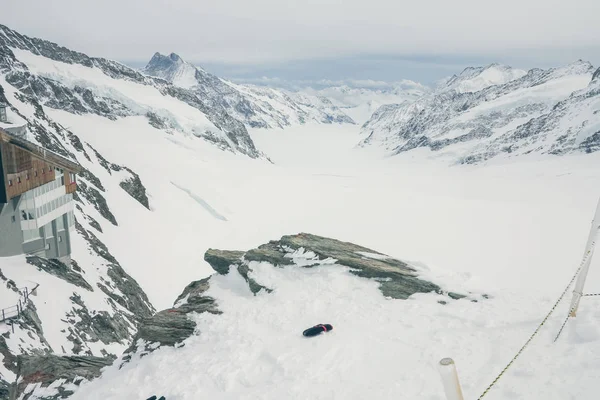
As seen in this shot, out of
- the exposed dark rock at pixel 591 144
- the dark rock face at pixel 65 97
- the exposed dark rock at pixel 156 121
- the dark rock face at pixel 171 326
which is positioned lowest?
the exposed dark rock at pixel 591 144

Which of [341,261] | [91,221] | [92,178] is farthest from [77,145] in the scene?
[341,261]

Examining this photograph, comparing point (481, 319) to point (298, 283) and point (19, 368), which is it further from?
point (19, 368)

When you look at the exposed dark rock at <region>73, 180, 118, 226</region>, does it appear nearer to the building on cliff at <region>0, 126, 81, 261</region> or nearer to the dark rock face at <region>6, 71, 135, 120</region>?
the building on cliff at <region>0, 126, 81, 261</region>

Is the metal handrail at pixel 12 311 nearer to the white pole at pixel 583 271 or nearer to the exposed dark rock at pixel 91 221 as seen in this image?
the exposed dark rock at pixel 91 221

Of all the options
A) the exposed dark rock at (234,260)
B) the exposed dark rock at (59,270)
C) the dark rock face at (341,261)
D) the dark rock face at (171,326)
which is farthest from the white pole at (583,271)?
the exposed dark rock at (59,270)

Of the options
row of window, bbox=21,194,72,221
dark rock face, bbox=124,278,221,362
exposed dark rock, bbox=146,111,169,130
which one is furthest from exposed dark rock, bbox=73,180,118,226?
exposed dark rock, bbox=146,111,169,130

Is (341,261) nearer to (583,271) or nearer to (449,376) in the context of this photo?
(583,271)

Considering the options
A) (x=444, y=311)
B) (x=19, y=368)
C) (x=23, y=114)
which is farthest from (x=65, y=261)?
(x=23, y=114)
